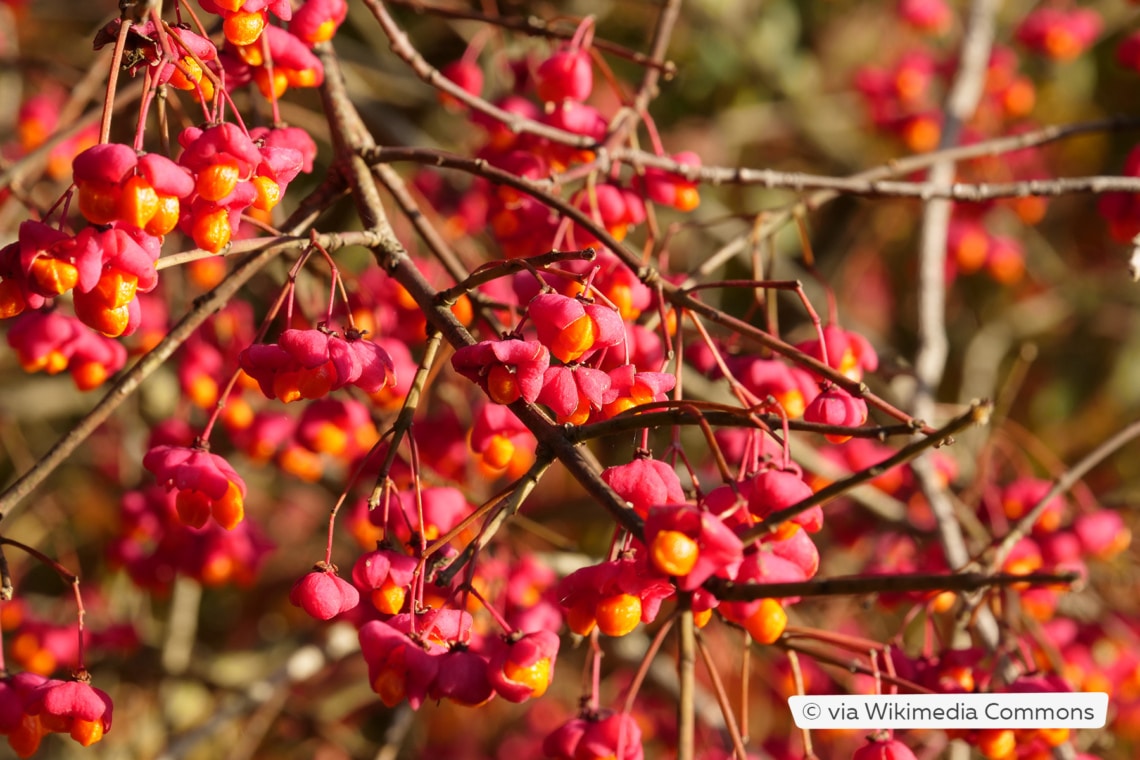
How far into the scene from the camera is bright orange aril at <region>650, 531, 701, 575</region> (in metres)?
0.90

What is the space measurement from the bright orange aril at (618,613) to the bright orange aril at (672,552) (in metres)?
0.15

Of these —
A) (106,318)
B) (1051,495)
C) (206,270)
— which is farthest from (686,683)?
(206,270)

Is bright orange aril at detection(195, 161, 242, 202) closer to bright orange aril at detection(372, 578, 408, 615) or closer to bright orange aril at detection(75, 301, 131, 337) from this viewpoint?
bright orange aril at detection(75, 301, 131, 337)

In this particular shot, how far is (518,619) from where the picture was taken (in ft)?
5.16

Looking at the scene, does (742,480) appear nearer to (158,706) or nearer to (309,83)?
(309,83)

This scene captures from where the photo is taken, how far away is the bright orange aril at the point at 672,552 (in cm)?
90

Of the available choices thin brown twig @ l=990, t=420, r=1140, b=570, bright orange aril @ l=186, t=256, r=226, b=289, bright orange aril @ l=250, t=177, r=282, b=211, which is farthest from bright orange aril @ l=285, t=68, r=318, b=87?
thin brown twig @ l=990, t=420, r=1140, b=570

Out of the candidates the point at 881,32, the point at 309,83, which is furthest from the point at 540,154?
the point at 881,32

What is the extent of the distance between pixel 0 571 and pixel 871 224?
10.5 feet

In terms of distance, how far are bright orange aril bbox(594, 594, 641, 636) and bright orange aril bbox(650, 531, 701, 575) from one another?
0.15m

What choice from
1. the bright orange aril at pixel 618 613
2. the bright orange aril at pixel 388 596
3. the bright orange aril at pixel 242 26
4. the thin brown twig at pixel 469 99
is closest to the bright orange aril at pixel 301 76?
the thin brown twig at pixel 469 99

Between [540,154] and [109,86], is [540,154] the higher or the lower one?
the higher one

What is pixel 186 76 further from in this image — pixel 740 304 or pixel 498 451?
pixel 740 304

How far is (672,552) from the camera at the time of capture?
0.90 metres
